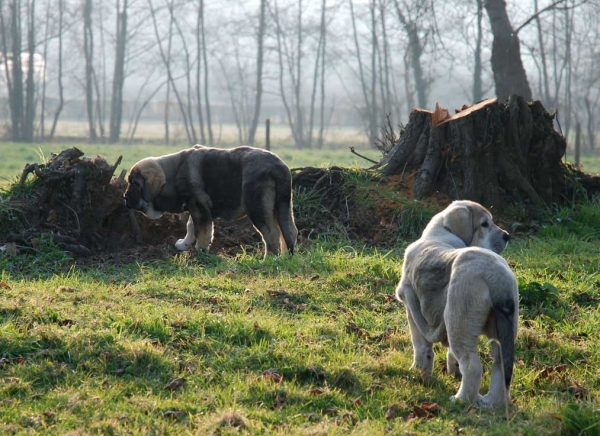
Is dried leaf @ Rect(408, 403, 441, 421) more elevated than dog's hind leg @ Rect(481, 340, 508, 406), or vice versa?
dog's hind leg @ Rect(481, 340, 508, 406)

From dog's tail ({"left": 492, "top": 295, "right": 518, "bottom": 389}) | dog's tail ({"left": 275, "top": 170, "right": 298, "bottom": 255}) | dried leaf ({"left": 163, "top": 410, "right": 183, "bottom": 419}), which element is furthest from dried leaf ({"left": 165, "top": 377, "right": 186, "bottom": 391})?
dog's tail ({"left": 275, "top": 170, "right": 298, "bottom": 255})

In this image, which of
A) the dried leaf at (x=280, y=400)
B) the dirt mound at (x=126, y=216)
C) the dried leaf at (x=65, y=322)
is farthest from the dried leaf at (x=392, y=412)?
the dirt mound at (x=126, y=216)

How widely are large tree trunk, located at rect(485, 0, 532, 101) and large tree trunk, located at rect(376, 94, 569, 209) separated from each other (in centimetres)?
753

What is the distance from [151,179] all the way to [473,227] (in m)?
5.15

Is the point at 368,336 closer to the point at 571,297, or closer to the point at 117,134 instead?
the point at 571,297

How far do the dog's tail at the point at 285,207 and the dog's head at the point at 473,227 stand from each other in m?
3.65

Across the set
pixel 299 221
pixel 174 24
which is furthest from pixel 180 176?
pixel 174 24

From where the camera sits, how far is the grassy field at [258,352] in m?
4.65

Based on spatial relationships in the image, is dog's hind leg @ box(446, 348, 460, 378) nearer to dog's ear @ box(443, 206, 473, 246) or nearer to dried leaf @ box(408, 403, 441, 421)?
dried leaf @ box(408, 403, 441, 421)

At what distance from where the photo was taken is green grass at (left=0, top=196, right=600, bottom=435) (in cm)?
465

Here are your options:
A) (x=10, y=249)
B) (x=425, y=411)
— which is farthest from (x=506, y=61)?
(x=425, y=411)

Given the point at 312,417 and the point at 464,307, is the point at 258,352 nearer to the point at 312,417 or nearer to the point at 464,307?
the point at 312,417

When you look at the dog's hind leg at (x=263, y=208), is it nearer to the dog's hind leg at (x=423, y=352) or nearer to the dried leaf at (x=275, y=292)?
the dried leaf at (x=275, y=292)

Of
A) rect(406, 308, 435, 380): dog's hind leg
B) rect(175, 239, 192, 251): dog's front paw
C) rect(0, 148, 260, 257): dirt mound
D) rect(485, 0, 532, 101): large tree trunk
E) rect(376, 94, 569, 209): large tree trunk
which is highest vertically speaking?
rect(485, 0, 532, 101): large tree trunk
